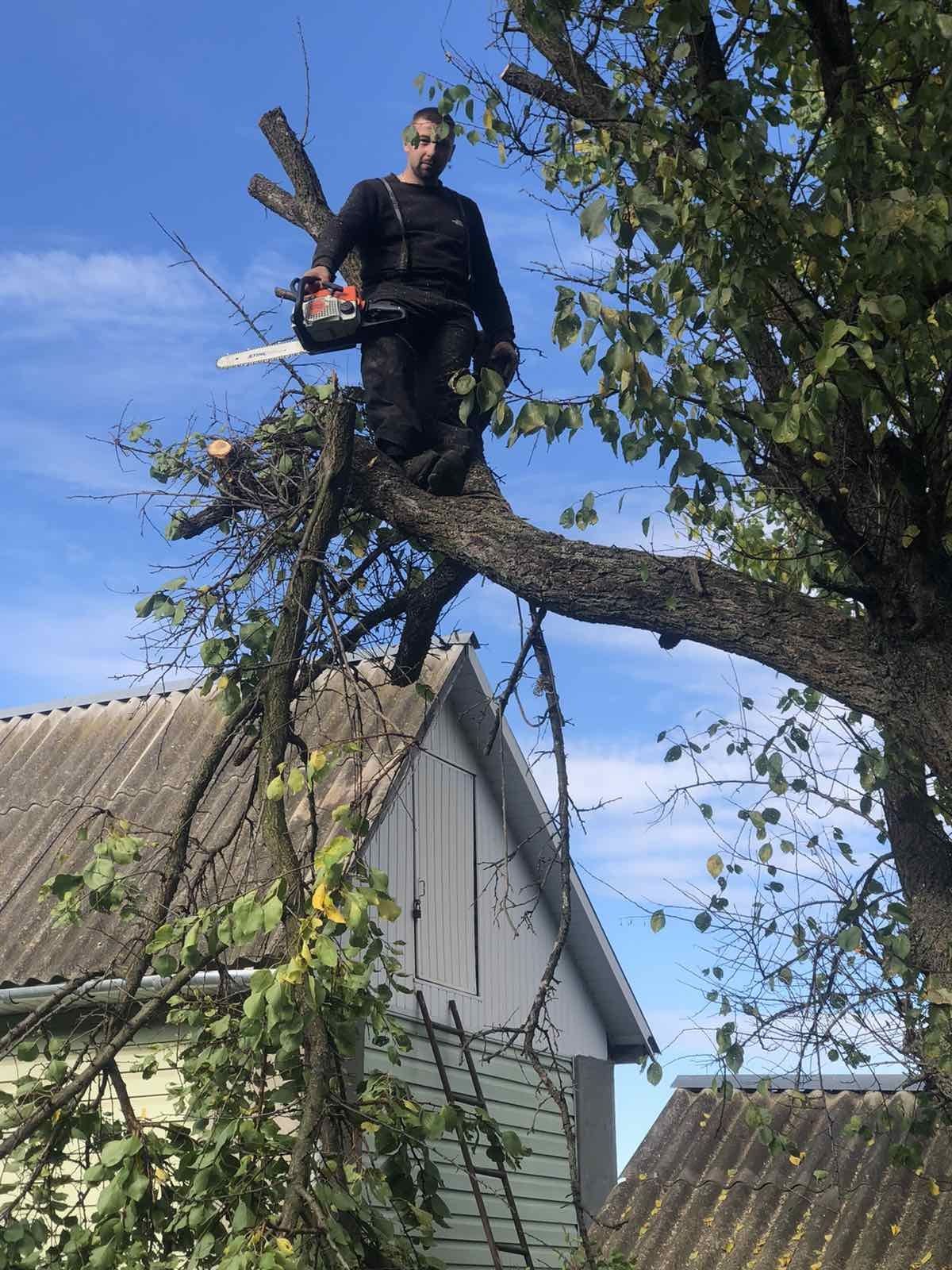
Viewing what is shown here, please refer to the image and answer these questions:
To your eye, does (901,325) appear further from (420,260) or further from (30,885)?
(30,885)

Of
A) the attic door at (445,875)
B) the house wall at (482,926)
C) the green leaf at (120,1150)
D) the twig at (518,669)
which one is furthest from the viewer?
the attic door at (445,875)

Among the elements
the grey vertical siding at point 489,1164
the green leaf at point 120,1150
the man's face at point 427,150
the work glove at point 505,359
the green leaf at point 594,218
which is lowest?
the green leaf at point 120,1150

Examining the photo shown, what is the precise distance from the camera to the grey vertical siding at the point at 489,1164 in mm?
9438

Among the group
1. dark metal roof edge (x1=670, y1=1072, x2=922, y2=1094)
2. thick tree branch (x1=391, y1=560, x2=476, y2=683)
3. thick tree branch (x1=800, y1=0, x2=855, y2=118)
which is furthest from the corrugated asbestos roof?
thick tree branch (x1=800, y1=0, x2=855, y2=118)

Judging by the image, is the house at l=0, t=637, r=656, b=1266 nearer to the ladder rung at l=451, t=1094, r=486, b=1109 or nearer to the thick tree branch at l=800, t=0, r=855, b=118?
the ladder rung at l=451, t=1094, r=486, b=1109

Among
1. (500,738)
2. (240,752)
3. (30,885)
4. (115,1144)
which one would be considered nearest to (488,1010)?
(500,738)

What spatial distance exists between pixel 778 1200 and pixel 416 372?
20.9 feet

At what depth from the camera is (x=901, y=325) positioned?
17.1ft

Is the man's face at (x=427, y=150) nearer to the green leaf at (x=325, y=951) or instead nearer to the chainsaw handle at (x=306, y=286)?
the chainsaw handle at (x=306, y=286)

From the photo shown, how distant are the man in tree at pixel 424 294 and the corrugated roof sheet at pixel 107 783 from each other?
2.31 metres

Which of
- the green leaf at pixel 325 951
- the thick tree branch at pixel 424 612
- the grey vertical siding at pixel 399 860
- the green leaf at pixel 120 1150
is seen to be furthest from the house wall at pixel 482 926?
the green leaf at pixel 325 951

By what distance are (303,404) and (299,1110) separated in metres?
3.27

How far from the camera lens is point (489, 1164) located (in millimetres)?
10328

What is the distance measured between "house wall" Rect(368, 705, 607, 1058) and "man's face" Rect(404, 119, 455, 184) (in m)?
4.10
